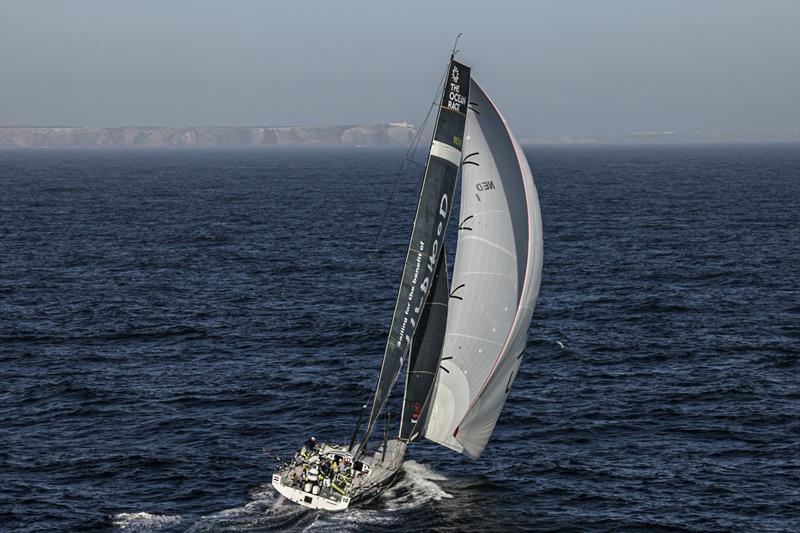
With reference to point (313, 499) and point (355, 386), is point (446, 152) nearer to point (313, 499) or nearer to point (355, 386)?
point (313, 499)

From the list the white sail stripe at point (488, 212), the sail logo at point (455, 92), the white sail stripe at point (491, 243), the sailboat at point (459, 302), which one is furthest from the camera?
the white sail stripe at point (491, 243)

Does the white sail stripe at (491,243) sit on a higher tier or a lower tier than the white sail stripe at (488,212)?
lower

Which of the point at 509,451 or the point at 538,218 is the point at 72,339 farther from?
the point at 538,218

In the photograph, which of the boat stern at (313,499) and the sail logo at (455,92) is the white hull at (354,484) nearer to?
the boat stern at (313,499)

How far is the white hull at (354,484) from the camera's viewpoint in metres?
31.4

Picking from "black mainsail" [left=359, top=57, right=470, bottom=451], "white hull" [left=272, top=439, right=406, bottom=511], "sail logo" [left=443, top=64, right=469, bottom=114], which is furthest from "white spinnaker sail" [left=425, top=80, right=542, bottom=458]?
"white hull" [left=272, top=439, right=406, bottom=511]

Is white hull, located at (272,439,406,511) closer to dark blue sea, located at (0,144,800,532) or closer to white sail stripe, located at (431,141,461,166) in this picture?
dark blue sea, located at (0,144,800,532)

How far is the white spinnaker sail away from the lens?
31.7m

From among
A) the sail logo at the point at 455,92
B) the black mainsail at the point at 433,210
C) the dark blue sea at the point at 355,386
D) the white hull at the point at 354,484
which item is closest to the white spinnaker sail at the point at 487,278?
the sail logo at the point at 455,92

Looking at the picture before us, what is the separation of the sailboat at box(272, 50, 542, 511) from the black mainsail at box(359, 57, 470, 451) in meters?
0.03

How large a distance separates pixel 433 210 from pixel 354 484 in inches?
386

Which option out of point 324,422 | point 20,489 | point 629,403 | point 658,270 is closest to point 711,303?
point 658,270

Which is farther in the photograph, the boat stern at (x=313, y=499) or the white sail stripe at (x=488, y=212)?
the white sail stripe at (x=488, y=212)

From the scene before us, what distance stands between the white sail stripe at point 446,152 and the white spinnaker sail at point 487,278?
561mm
